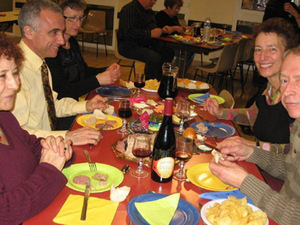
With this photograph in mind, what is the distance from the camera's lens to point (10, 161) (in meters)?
1.34

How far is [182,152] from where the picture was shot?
59.1 inches

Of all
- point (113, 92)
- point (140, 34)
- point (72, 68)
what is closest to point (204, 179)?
→ point (113, 92)

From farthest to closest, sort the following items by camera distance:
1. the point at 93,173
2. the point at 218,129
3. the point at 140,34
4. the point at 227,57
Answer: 1. the point at 227,57
2. the point at 140,34
3. the point at 218,129
4. the point at 93,173

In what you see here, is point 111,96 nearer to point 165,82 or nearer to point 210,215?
point 165,82

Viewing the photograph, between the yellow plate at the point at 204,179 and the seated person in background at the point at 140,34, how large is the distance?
11.8ft

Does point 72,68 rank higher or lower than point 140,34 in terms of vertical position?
lower

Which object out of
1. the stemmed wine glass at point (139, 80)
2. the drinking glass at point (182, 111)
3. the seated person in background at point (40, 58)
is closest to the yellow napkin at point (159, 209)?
the drinking glass at point (182, 111)

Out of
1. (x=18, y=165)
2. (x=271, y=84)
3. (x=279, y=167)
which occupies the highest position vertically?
(x=271, y=84)

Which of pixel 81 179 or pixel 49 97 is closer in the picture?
pixel 81 179

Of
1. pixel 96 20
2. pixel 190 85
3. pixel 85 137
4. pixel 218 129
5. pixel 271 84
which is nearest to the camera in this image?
pixel 85 137

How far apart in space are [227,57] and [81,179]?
4.41 m

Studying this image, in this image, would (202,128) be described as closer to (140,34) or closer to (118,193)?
(118,193)

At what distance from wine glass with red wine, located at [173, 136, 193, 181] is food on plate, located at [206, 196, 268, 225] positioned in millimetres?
318

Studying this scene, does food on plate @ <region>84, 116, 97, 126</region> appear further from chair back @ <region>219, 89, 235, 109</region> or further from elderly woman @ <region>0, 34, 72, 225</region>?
chair back @ <region>219, 89, 235, 109</region>
